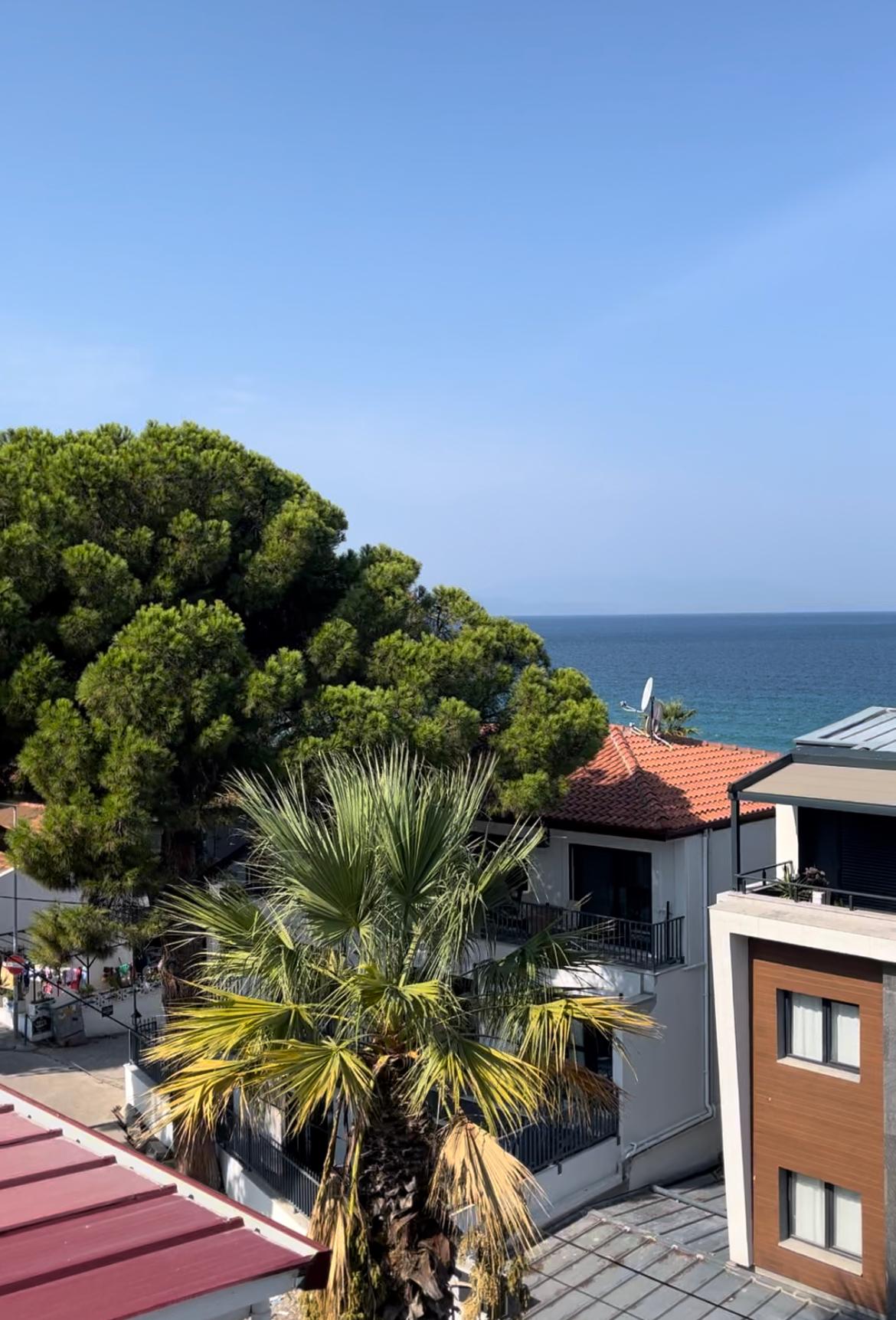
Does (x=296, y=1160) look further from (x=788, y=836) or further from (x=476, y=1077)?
(x=476, y=1077)

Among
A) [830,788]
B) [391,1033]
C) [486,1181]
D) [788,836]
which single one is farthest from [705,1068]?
[486,1181]

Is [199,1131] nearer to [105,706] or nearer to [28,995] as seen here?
[105,706]

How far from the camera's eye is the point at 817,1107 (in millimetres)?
14258

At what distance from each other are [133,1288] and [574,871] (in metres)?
16.7

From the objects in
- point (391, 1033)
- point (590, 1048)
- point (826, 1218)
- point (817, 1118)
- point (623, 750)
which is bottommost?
point (826, 1218)

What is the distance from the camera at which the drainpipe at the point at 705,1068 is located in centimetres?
1797

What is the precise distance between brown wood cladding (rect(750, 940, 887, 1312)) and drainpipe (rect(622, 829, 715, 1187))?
337 cm

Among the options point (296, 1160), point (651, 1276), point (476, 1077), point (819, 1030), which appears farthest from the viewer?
point (296, 1160)

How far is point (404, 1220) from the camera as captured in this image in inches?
349

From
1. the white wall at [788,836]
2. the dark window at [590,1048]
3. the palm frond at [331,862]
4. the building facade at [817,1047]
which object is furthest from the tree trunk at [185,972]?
the white wall at [788,836]

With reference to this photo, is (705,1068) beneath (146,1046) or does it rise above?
beneath

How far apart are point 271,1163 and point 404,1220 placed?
8.71 metres

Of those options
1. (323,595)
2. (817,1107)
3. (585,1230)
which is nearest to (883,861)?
(817,1107)

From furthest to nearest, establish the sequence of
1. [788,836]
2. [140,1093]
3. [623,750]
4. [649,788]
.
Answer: [623,750]
[649,788]
[140,1093]
[788,836]
